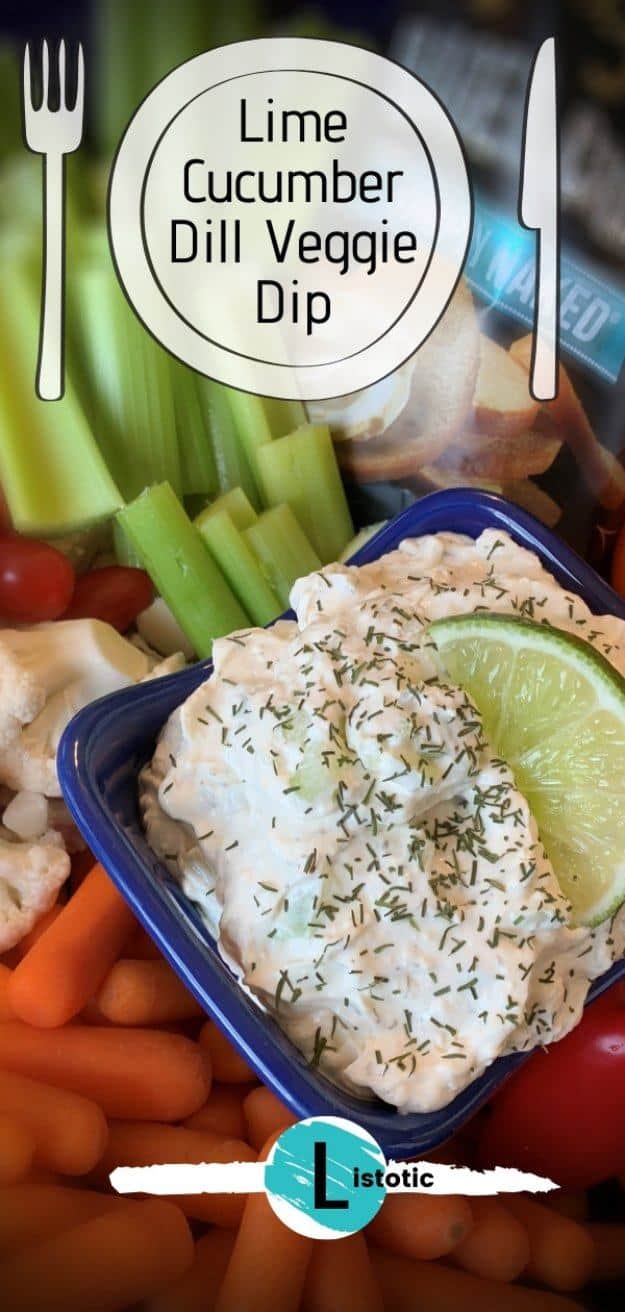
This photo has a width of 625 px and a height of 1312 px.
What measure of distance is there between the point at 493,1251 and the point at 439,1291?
0.20 ft

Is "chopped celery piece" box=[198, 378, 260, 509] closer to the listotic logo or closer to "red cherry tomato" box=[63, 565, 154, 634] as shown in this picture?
"red cherry tomato" box=[63, 565, 154, 634]

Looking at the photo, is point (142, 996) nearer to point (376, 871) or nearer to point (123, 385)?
point (376, 871)

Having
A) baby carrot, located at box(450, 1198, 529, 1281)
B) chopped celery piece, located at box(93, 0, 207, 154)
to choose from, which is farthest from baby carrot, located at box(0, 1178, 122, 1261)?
chopped celery piece, located at box(93, 0, 207, 154)

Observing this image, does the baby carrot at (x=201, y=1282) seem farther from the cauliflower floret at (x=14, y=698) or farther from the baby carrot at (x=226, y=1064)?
the cauliflower floret at (x=14, y=698)

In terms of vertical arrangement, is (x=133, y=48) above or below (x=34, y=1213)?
above

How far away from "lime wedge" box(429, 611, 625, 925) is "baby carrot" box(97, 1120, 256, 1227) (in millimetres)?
388

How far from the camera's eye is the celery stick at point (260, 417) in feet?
3.84

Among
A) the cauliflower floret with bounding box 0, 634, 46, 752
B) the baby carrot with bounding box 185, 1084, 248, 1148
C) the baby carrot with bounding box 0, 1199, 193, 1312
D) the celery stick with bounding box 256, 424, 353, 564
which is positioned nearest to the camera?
the baby carrot with bounding box 0, 1199, 193, 1312

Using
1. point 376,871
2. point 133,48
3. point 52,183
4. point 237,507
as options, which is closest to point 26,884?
point 376,871

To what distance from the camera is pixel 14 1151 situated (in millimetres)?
883

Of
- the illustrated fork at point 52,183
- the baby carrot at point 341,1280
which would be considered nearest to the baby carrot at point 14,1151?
the baby carrot at point 341,1280

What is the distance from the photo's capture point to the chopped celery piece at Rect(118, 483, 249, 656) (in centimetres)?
119

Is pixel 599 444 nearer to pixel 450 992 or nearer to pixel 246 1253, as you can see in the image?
pixel 450 992

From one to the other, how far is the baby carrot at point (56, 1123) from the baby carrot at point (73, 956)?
7 centimetres
